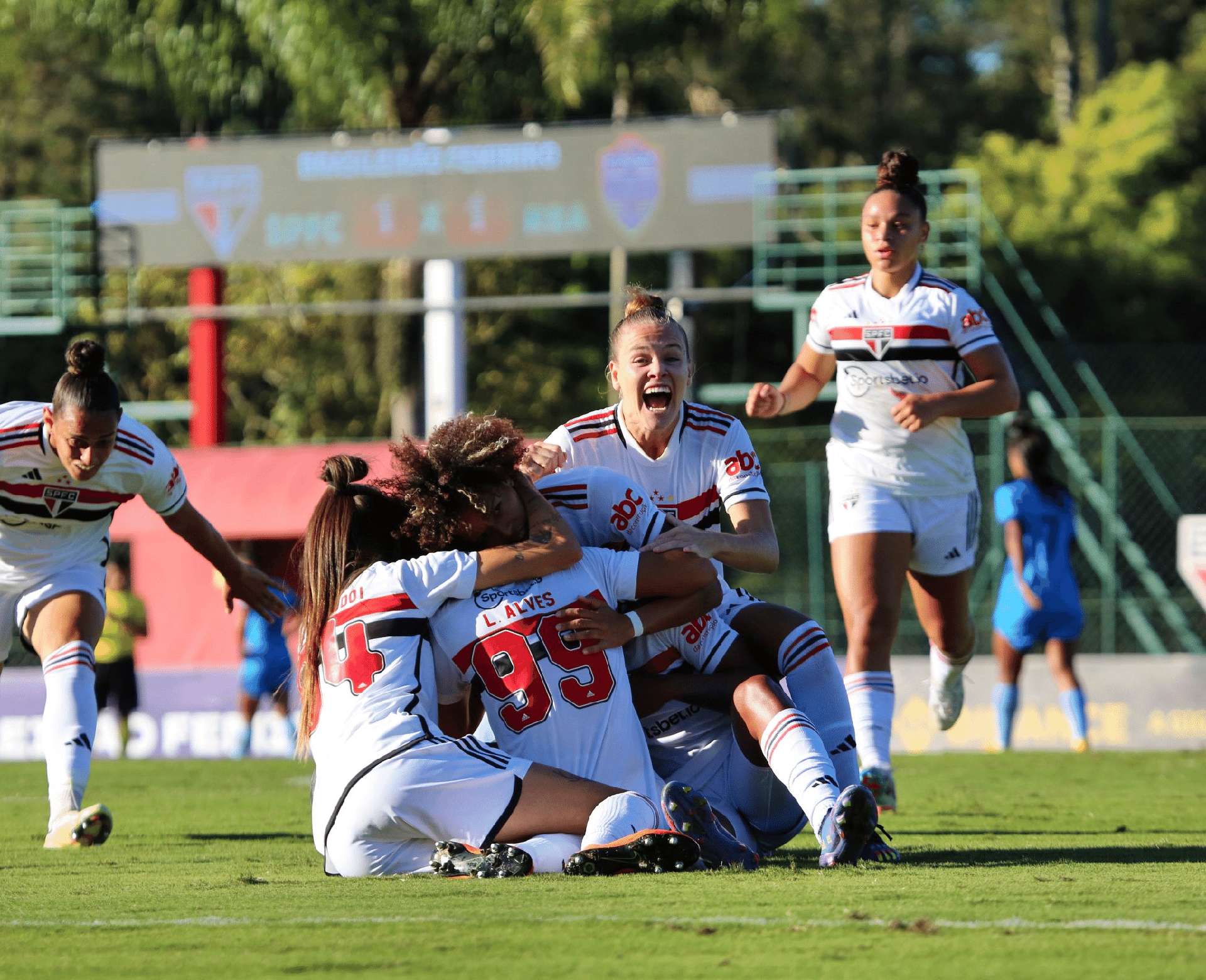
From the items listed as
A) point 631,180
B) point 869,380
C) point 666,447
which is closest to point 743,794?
point 666,447

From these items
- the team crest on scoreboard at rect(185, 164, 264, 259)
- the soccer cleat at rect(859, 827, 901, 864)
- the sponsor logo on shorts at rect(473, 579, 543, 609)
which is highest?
the team crest on scoreboard at rect(185, 164, 264, 259)

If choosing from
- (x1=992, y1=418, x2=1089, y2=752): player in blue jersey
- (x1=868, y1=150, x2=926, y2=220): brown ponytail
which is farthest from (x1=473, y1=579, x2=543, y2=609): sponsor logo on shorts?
(x1=992, y1=418, x2=1089, y2=752): player in blue jersey

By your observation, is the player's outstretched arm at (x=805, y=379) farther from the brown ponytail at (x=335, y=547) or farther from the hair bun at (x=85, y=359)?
the hair bun at (x=85, y=359)

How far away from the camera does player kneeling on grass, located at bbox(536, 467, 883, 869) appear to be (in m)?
4.85

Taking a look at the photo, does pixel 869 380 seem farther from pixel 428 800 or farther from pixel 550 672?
pixel 428 800

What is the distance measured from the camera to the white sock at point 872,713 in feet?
21.0

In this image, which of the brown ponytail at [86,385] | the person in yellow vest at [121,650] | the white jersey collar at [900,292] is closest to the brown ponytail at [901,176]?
the white jersey collar at [900,292]

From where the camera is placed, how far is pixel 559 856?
466 centimetres

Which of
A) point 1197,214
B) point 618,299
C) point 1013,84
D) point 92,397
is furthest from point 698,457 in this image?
point 1013,84

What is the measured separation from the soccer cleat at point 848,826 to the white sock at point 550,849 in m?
0.68

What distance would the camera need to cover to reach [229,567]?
6613mm

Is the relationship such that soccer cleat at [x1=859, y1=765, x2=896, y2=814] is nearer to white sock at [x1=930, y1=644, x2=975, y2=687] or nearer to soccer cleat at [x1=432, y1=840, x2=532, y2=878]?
white sock at [x1=930, y1=644, x2=975, y2=687]

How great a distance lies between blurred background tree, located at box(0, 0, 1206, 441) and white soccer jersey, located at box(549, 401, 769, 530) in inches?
692

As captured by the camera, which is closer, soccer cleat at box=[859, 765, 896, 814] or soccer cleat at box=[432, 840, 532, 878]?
soccer cleat at box=[432, 840, 532, 878]
